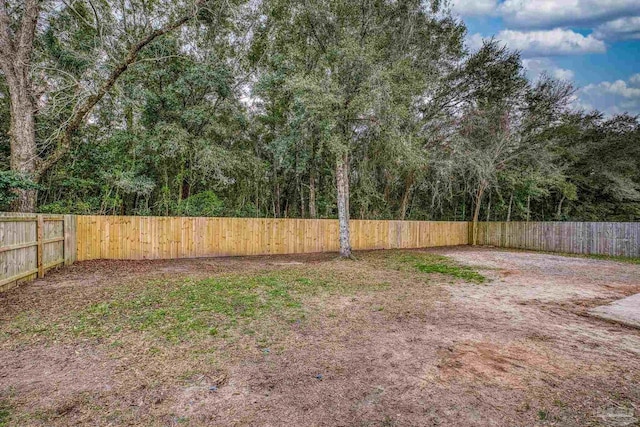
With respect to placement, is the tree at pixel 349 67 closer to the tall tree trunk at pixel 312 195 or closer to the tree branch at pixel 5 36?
the tall tree trunk at pixel 312 195

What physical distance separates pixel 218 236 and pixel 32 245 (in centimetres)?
408

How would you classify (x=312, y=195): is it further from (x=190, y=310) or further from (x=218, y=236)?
(x=190, y=310)

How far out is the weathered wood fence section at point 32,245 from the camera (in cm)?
419

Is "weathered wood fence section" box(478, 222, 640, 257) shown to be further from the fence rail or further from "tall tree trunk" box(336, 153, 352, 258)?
"tall tree trunk" box(336, 153, 352, 258)

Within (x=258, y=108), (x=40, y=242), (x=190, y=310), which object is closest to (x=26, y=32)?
(x=40, y=242)

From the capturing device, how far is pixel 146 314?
3.43 m

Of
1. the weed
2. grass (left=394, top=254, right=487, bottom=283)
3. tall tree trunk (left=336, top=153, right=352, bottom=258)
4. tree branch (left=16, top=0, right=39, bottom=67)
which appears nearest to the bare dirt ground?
the weed

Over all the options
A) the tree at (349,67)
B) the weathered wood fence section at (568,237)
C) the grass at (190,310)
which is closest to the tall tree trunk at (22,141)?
the grass at (190,310)

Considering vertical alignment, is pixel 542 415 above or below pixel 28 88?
below

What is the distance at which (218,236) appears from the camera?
8.56m

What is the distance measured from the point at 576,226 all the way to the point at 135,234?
14.4 m

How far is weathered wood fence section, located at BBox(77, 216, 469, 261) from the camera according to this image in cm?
713

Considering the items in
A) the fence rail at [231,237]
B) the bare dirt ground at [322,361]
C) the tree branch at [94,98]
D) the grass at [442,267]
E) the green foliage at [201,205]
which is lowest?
the grass at [442,267]

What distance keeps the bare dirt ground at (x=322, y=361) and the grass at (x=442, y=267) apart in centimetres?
150
